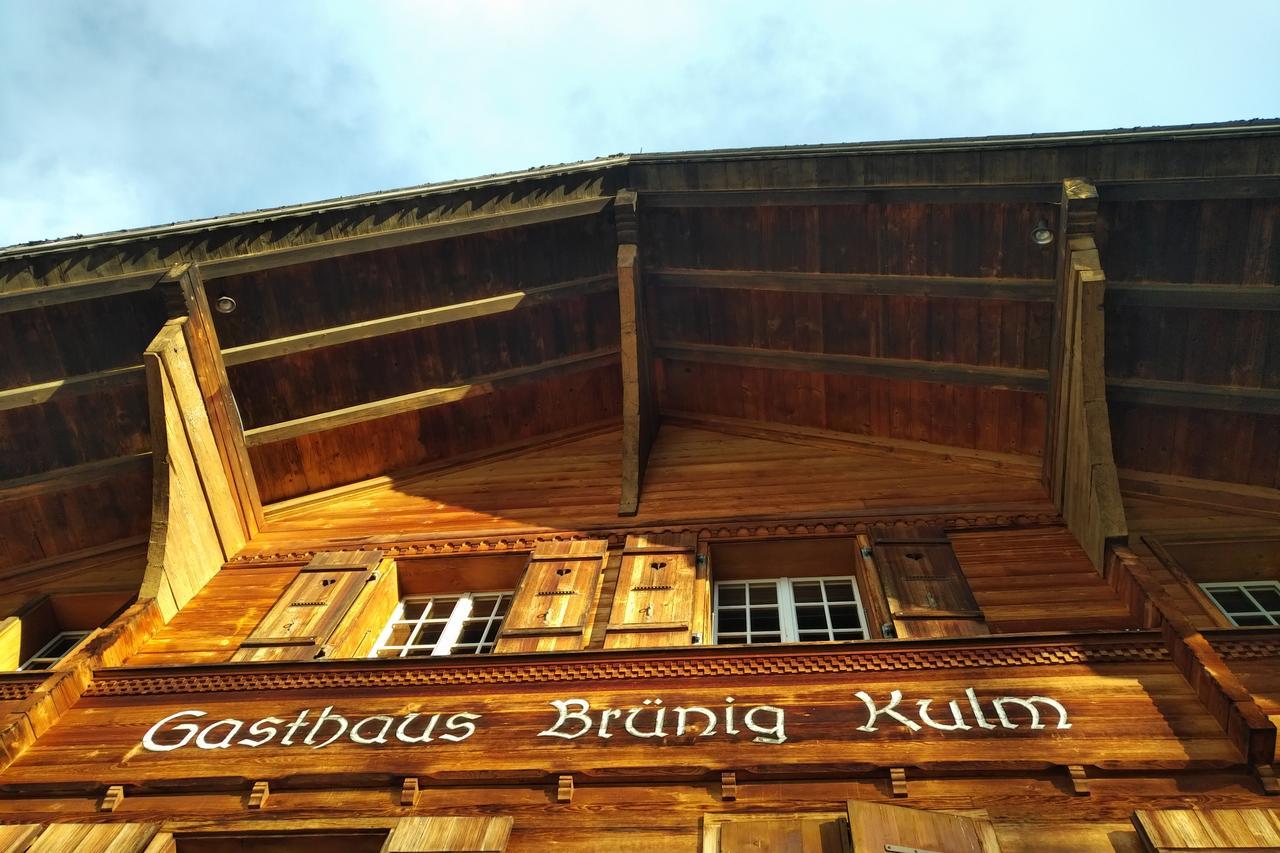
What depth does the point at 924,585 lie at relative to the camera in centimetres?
845

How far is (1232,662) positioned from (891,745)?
2947mm

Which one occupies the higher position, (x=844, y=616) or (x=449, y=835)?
(x=844, y=616)

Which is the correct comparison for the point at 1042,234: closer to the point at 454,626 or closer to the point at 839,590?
the point at 839,590

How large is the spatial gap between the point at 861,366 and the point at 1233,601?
4805 mm

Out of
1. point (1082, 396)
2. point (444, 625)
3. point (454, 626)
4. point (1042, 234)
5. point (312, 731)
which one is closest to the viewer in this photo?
point (312, 731)

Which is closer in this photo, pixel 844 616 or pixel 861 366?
pixel 844 616

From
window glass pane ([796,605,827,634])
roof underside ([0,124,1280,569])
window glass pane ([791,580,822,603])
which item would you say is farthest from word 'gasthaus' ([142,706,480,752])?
roof underside ([0,124,1280,569])

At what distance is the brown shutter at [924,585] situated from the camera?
7.79m

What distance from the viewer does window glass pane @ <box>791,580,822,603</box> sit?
926 centimetres

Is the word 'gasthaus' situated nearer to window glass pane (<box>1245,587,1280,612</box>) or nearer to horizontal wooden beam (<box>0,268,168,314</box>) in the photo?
horizontal wooden beam (<box>0,268,168,314</box>)

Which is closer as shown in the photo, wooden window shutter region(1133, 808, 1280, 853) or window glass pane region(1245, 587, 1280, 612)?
wooden window shutter region(1133, 808, 1280, 853)

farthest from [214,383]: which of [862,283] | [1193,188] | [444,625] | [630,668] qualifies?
[1193,188]

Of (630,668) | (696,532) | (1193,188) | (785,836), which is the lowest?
(785,836)

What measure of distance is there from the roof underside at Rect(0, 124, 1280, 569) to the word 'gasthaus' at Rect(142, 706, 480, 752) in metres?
4.97
